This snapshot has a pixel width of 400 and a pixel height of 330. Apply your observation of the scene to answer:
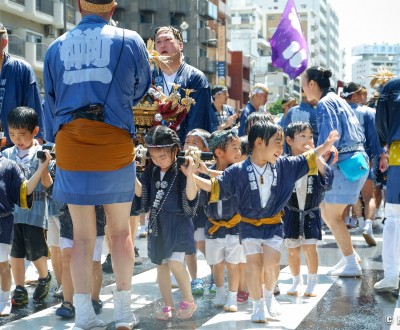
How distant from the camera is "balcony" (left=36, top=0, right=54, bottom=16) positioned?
31.5m

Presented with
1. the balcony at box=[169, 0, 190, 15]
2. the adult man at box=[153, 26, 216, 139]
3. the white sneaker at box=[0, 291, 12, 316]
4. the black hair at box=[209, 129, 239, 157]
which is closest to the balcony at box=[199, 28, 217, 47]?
the balcony at box=[169, 0, 190, 15]

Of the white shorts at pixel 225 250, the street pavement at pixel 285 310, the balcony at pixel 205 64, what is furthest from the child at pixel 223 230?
the balcony at pixel 205 64

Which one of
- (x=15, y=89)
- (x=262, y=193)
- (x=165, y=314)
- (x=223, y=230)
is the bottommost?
(x=165, y=314)

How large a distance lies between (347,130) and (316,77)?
23.6 inches

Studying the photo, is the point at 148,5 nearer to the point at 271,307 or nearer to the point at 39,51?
the point at 39,51

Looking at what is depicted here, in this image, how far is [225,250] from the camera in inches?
220

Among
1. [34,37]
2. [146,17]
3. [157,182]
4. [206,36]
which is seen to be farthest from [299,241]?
[206,36]

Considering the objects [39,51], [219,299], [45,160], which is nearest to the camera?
[45,160]

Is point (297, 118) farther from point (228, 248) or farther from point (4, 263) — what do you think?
point (4, 263)

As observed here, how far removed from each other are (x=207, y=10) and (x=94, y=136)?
175ft

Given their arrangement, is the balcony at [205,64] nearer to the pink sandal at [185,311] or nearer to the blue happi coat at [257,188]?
the blue happi coat at [257,188]

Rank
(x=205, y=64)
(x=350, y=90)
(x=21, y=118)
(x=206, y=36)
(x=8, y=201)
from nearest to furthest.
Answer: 1. (x=8, y=201)
2. (x=21, y=118)
3. (x=350, y=90)
4. (x=206, y=36)
5. (x=205, y=64)

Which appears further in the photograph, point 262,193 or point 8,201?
point 8,201

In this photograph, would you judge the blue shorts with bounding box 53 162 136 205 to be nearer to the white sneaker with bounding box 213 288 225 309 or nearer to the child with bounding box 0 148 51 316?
the child with bounding box 0 148 51 316
